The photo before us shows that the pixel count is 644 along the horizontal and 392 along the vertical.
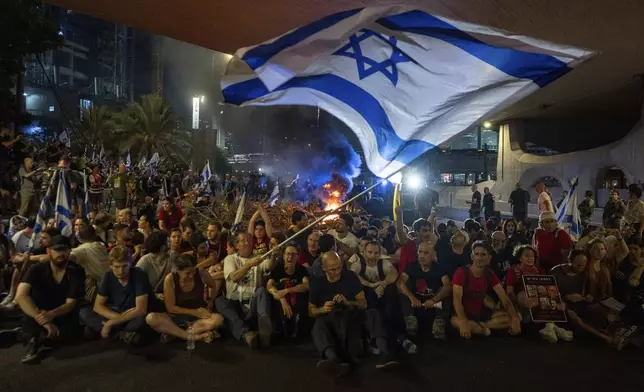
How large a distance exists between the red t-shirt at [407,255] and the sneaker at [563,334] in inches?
74.5

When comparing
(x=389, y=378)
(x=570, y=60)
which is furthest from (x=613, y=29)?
(x=389, y=378)

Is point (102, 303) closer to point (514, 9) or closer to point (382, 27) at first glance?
point (382, 27)

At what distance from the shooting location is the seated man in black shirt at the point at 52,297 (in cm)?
479

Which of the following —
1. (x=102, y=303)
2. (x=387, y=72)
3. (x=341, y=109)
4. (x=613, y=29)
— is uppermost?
(x=613, y=29)

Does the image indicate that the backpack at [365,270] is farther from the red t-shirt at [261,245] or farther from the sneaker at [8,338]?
the sneaker at [8,338]

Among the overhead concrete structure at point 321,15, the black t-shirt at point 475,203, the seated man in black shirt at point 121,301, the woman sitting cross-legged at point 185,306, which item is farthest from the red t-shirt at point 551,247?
the black t-shirt at point 475,203

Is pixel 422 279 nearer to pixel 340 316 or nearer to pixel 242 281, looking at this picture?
pixel 340 316

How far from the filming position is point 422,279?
5.97 meters

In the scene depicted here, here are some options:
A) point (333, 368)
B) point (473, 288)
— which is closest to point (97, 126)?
point (473, 288)

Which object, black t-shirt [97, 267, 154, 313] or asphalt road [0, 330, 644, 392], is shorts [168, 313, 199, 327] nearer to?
asphalt road [0, 330, 644, 392]

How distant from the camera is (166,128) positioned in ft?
131

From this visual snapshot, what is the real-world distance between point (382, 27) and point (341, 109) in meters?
0.95

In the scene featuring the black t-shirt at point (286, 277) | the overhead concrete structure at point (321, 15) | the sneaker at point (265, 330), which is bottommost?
the sneaker at point (265, 330)

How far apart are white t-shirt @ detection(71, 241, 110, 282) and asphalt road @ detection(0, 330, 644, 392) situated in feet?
3.41
